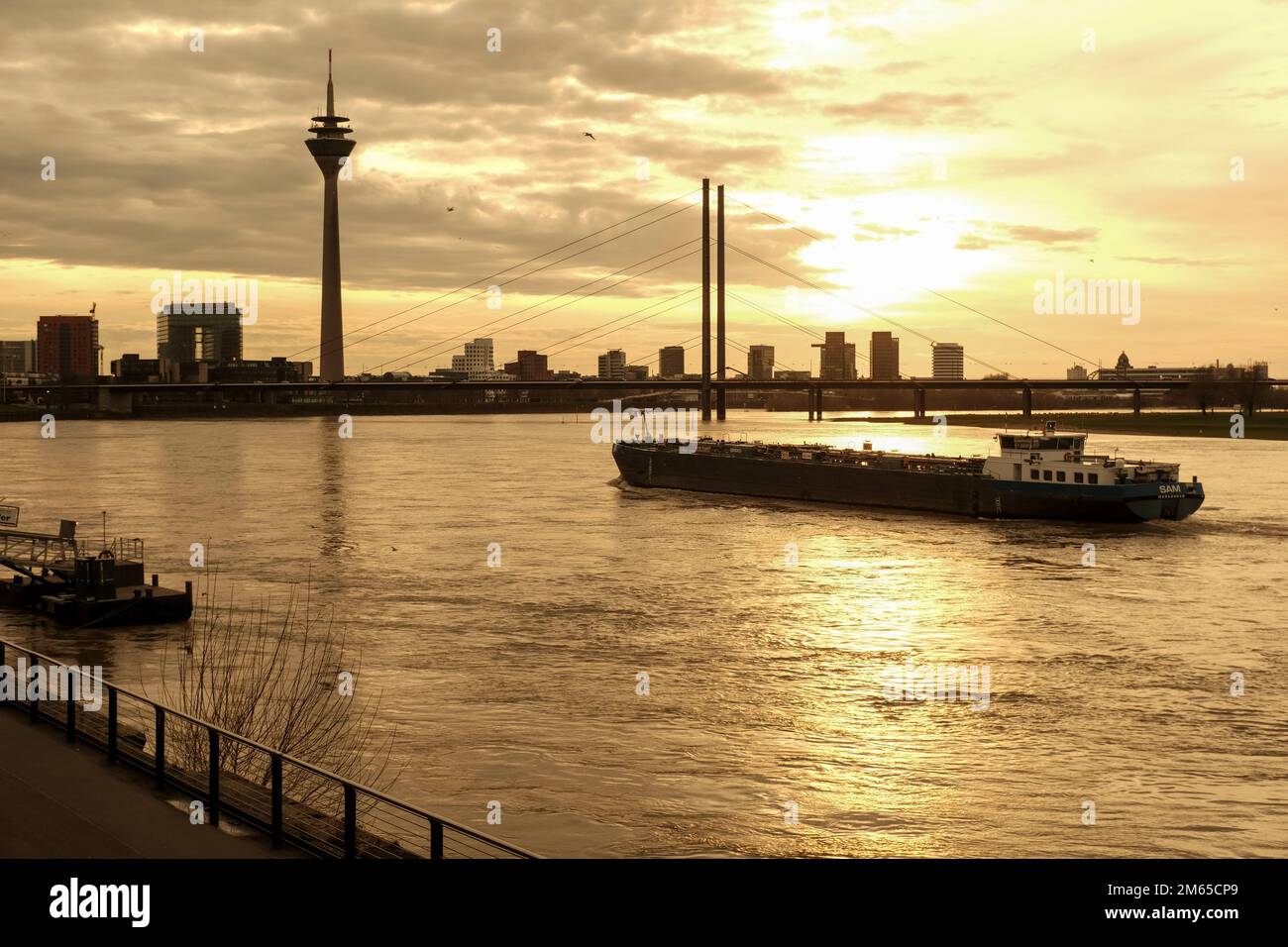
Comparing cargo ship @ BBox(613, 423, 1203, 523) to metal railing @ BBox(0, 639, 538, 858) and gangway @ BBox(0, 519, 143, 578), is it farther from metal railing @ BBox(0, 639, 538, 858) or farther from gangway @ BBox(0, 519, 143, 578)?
metal railing @ BBox(0, 639, 538, 858)

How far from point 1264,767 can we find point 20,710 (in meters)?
17.8

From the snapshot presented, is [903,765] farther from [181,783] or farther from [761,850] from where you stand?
[181,783]

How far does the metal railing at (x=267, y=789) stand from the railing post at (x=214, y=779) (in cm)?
1

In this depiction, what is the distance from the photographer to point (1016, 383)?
150m

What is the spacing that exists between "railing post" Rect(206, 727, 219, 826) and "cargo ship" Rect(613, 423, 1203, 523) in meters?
52.5

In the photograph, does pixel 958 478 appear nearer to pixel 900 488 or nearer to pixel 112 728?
pixel 900 488

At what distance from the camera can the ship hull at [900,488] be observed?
58.0 m

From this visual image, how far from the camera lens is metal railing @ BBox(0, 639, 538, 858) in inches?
456

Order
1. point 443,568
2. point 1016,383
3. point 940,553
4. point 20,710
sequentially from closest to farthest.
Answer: point 20,710 < point 443,568 < point 940,553 < point 1016,383

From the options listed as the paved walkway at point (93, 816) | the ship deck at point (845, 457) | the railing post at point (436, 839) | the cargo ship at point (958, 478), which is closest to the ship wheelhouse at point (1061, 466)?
the cargo ship at point (958, 478)

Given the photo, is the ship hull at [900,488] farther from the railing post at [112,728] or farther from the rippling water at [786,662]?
the railing post at [112,728]

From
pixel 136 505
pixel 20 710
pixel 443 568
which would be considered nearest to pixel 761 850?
pixel 20 710

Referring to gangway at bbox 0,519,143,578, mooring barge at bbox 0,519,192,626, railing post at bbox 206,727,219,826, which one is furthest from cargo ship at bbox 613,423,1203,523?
railing post at bbox 206,727,219,826

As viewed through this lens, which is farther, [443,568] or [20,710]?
[443,568]
